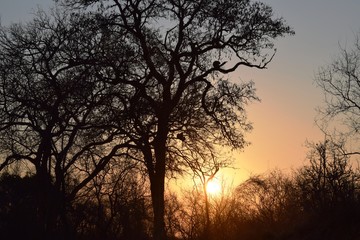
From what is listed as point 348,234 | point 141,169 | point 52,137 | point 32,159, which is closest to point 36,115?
point 52,137

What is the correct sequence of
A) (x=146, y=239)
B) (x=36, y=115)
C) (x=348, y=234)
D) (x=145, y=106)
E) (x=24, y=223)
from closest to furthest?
(x=348, y=234), (x=145, y=106), (x=36, y=115), (x=24, y=223), (x=146, y=239)

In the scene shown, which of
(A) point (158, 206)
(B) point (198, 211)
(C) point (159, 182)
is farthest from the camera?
(B) point (198, 211)

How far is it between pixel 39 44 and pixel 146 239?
15562 mm

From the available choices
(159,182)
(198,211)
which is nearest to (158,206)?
(159,182)

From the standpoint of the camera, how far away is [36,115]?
1014 inches

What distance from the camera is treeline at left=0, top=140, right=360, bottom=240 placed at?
22219 mm

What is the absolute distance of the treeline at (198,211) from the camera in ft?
72.9

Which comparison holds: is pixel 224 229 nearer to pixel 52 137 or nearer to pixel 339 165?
pixel 339 165

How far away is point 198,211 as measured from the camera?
122 ft

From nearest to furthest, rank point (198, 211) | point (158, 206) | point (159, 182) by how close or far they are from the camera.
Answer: point (158, 206)
point (159, 182)
point (198, 211)

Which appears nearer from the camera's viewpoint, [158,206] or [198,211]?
[158,206]

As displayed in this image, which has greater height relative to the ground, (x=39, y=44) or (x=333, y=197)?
(x=39, y=44)

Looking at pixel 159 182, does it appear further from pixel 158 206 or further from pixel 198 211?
pixel 198 211

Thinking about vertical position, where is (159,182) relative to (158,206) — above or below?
above
